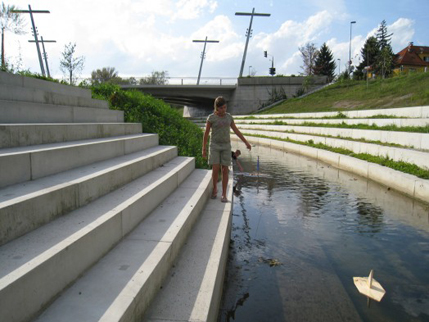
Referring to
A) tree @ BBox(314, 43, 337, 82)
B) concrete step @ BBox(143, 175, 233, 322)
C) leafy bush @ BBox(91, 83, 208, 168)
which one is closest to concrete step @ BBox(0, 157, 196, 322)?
concrete step @ BBox(143, 175, 233, 322)

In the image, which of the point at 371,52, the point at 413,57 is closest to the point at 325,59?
the point at 371,52

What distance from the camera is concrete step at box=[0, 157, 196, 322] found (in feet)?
7.39

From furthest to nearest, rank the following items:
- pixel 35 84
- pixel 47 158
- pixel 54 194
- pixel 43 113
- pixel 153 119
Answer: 1. pixel 153 119
2. pixel 35 84
3. pixel 43 113
4. pixel 47 158
5. pixel 54 194

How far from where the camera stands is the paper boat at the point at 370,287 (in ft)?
12.4

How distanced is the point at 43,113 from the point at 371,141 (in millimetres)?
11106

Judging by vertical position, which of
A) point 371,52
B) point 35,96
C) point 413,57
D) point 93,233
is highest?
point 413,57

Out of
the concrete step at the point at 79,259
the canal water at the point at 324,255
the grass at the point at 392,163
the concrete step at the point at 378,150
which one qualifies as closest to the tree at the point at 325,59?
the concrete step at the point at 378,150

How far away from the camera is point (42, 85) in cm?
743

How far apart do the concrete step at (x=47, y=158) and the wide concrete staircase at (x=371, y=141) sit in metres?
6.57

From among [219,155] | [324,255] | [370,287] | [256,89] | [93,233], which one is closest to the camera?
[93,233]

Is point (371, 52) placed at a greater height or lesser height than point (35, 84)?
greater

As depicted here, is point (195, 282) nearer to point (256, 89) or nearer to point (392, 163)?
point (392, 163)

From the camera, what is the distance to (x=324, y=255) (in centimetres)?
491

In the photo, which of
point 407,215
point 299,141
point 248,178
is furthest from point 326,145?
point 407,215
